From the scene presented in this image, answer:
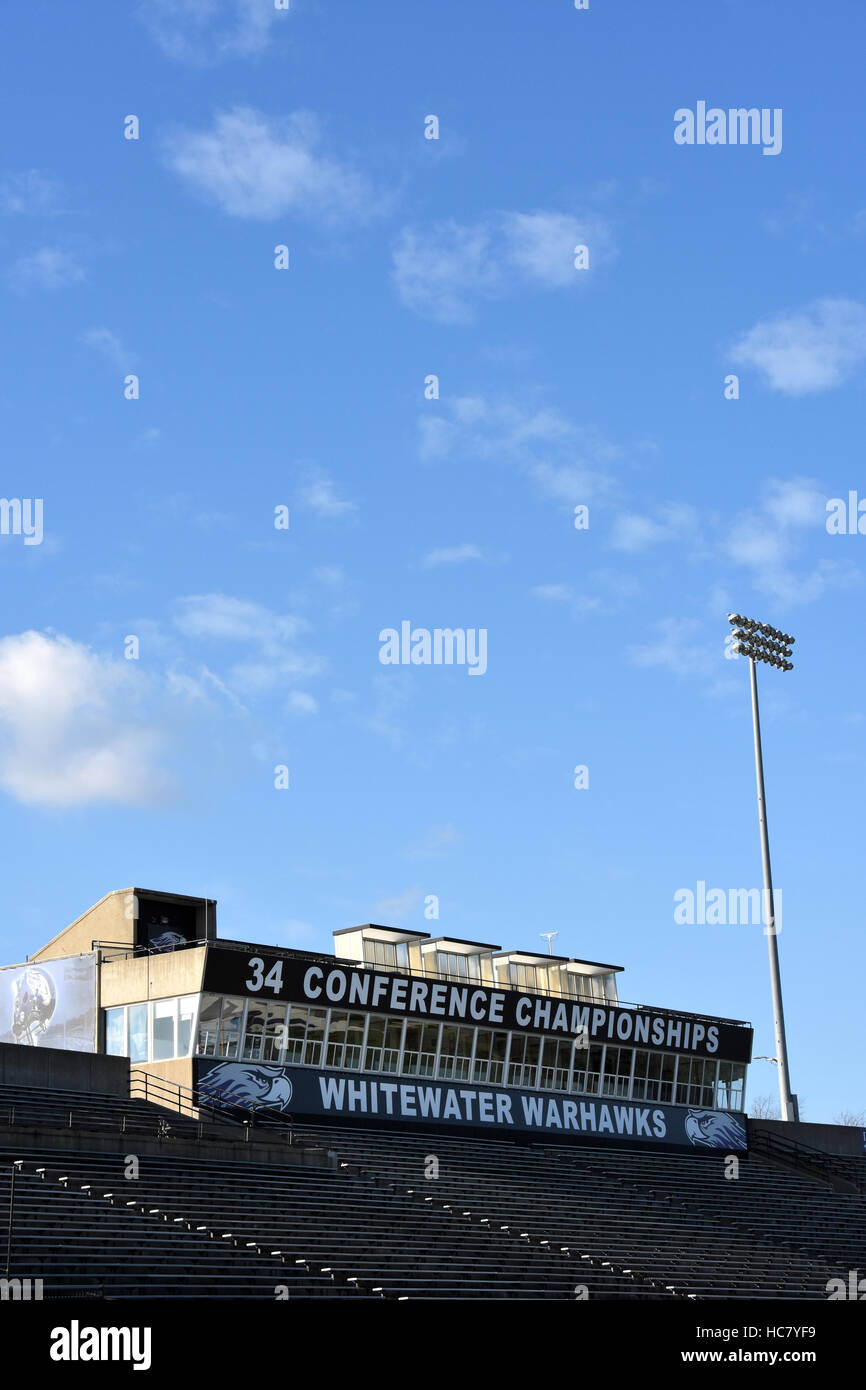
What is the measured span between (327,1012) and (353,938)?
5118 millimetres

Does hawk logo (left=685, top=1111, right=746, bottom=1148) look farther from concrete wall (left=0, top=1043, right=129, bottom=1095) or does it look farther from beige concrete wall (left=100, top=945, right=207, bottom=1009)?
concrete wall (left=0, top=1043, right=129, bottom=1095)

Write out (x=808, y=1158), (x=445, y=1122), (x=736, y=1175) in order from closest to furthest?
(x=445, y=1122)
(x=736, y=1175)
(x=808, y=1158)

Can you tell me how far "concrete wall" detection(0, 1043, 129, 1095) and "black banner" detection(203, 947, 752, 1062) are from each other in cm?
369

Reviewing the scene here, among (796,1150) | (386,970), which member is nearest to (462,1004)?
(386,970)

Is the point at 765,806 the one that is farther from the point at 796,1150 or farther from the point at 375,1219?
the point at 375,1219

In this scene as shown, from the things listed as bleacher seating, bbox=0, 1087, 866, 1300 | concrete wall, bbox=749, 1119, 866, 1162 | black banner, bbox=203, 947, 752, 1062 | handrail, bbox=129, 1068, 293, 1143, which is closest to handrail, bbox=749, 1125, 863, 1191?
concrete wall, bbox=749, 1119, 866, 1162

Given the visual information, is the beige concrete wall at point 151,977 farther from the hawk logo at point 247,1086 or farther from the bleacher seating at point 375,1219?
the bleacher seating at point 375,1219

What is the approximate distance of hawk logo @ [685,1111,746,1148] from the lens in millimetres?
51750

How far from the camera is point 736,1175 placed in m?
49.6

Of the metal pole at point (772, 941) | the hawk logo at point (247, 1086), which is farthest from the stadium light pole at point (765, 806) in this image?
the hawk logo at point (247, 1086)

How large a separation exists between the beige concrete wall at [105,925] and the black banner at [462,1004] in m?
4.68

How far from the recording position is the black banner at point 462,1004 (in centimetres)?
3966
